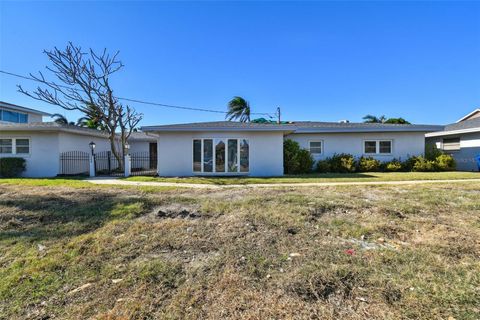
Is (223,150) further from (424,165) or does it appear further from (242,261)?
(424,165)

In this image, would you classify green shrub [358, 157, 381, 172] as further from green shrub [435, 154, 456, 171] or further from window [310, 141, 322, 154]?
green shrub [435, 154, 456, 171]

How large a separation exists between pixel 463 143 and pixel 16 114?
37207 mm

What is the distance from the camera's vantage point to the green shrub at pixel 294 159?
14.7 metres

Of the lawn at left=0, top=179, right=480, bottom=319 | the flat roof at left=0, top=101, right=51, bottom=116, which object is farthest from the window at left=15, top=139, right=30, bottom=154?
the lawn at left=0, top=179, right=480, bottom=319

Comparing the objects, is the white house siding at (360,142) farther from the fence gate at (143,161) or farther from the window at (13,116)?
the window at (13,116)

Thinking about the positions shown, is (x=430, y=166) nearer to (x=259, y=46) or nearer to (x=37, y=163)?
(x=259, y=46)

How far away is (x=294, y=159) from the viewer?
1467 cm

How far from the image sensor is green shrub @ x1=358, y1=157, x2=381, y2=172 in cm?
1566

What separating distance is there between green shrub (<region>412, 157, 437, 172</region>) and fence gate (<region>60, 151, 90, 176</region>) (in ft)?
66.9

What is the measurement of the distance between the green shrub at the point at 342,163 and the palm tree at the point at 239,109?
1443 centimetres

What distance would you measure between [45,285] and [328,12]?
14.9 meters

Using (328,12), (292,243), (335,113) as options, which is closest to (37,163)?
(292,243)

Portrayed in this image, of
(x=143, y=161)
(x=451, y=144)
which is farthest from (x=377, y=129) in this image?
(x=143, y=161)

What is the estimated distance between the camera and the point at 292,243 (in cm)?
398
